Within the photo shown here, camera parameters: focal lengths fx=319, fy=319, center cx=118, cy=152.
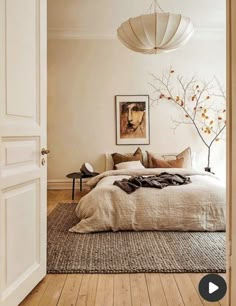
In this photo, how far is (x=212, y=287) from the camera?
2311 millimetres

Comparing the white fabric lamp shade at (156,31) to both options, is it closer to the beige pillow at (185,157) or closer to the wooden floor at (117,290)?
the beige pillow at (185,157)

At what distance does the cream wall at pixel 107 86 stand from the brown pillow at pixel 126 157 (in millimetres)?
385

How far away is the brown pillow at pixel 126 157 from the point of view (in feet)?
18.9

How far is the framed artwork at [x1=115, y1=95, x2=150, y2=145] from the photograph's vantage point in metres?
6.29

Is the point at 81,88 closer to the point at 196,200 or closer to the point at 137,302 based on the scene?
the point at 196,200

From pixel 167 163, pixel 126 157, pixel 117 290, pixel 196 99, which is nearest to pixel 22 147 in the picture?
pixel 117 290

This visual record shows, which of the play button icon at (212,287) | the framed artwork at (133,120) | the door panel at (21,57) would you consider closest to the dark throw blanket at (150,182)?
the play button icon at (212,287)

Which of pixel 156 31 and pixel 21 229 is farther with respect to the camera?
pixel 156 31

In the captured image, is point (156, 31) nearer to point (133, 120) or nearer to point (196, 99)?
point (133, 120)

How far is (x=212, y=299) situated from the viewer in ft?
6.75

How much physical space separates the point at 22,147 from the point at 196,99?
16.1 feet

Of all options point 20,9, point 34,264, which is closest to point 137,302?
point 34,264

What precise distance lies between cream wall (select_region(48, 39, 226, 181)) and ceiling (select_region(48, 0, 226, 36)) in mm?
429

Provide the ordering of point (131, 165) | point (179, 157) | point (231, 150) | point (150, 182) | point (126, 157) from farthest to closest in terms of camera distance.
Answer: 1. point (126, 157)
2. point (179, 157)
3. point (131, 165)
4. point (150, 182)
5. point (231, 150)
